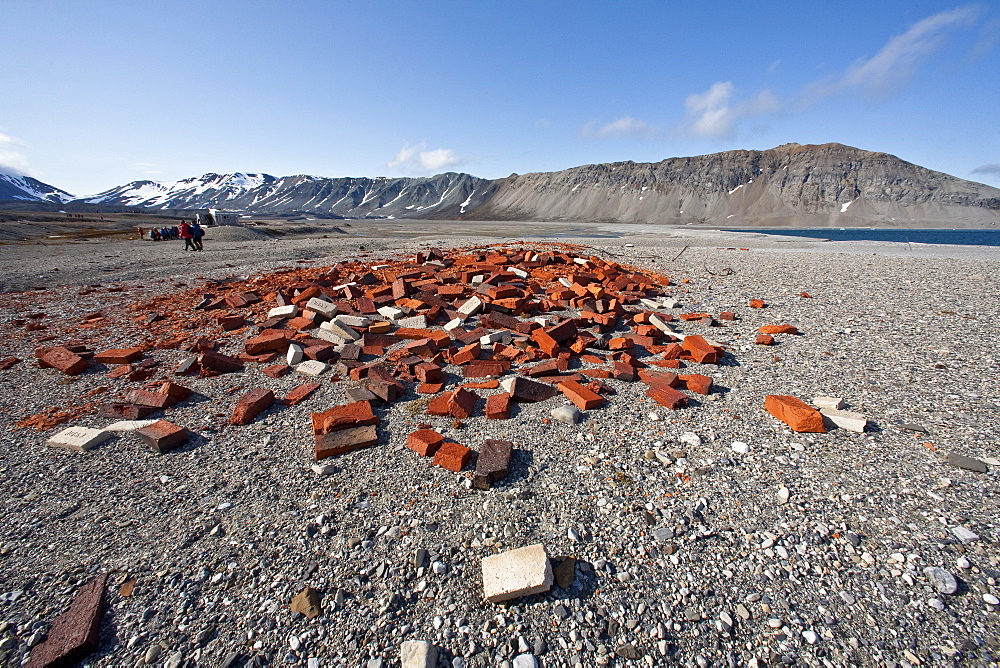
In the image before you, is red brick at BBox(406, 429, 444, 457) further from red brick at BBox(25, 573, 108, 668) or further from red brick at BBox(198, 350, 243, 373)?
red brick at BBox(198, 350, 243, 373)

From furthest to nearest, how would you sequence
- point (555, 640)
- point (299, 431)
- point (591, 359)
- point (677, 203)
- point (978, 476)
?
point (677, 203) → point (591, 359) → point (299, 431) → point (978, 476) → point (555, 640)

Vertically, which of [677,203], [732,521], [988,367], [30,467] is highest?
[677,203]

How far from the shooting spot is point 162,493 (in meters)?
3.37

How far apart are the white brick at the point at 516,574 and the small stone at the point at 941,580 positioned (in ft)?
7.59

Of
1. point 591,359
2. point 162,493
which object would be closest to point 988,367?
point 591,359

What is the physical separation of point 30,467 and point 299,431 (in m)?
2.16

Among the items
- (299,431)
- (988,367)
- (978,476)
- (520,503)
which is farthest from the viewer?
(988,367)

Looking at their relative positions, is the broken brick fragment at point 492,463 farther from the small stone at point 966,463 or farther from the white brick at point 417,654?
the small stone at point 966,463

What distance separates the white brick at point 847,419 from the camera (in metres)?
4.12

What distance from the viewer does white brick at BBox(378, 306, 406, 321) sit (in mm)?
7996

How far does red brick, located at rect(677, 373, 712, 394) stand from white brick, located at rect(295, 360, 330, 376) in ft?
15.4

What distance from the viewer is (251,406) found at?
14.9ft

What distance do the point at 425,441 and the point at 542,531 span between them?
4.53ft

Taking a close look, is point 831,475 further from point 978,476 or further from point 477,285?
point 477,285
